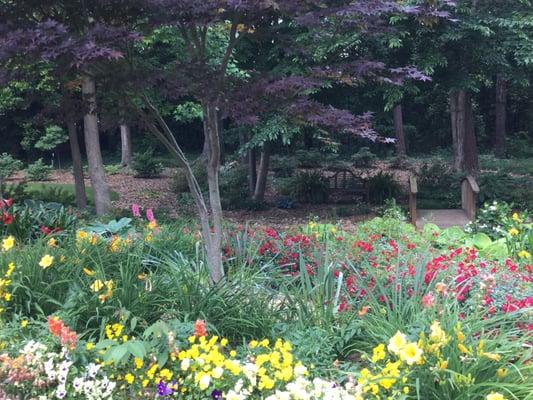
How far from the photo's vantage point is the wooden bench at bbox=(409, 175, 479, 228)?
339 inches

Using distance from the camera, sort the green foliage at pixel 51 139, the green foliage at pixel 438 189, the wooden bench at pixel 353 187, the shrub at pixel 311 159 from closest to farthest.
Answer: the green foliage at pixel 438 189 < the wooden bench at pixel 353 187 < the shrub at pixel 311 159 < the green foliage at pixel 51 139

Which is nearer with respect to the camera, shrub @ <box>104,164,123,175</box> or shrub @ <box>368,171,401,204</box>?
shrub @ <box>368,171,401,204</box>

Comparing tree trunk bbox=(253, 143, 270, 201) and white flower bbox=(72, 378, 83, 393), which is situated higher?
tree trunk bbox=(253, 143, 270, 201)

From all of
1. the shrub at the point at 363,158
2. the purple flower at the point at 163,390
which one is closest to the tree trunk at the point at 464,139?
the shrub at the point at 363,158

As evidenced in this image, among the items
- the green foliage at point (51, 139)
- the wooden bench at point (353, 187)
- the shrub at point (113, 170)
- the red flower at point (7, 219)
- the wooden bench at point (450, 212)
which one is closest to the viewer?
the red flower at point (7, 219)

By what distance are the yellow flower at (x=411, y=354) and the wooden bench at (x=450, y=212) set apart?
6.44 metres

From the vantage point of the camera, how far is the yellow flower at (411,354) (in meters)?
2.16


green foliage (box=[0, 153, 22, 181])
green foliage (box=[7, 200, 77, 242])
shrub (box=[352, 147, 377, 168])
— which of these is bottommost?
green foliage (box=[7, 200, 77, 242])

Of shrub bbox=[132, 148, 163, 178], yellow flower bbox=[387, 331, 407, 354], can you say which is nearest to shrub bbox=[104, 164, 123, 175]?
shrub bbox=[132, 148, 163, 178]

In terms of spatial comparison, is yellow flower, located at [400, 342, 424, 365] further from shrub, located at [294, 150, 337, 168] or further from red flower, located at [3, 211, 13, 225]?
shrub, located at [294, 150, 337, 168]

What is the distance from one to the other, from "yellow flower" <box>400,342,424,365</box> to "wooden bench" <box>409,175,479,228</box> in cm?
644

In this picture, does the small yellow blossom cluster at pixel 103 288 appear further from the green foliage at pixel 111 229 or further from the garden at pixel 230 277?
the green foliage at pixel 111 229

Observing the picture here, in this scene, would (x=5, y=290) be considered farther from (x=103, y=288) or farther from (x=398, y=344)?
(x=398, y=344)

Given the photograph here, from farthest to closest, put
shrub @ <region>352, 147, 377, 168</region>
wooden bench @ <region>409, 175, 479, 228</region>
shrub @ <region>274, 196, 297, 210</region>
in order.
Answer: shrub @ <region>352, 147, 377, 168</region> → shrub @ <region>274, 196, 297, 210</region> → wooden bench @ <region>409, 175, 479, 228</region>
